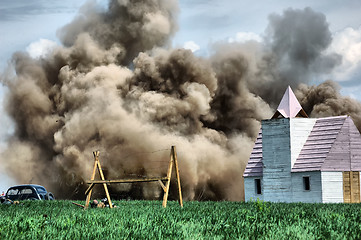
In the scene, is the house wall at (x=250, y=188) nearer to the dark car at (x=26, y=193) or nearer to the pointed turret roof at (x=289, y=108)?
the pointed turret roof at (x=289, y=108)

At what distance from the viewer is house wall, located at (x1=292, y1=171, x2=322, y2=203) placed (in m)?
40.3

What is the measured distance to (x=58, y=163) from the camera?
6506 cm

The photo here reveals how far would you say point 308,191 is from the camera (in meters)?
40.7

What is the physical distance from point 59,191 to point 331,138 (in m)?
34.8

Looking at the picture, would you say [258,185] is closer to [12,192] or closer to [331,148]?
[331,148]

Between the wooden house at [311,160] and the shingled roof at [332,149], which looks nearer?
the wooden house at [311,160]

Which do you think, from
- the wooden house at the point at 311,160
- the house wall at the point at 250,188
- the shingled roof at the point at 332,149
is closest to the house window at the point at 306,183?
the wooden house at the point at 311,160

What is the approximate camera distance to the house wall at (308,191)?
4031 cm

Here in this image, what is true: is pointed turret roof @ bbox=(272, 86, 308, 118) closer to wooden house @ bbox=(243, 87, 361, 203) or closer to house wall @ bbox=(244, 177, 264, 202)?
wooden house @ bbox=(243, 87, 361, 203)

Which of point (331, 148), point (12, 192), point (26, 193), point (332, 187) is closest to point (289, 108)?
point (331, 148)

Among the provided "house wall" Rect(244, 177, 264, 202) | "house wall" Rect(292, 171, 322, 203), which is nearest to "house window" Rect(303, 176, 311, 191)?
"house wall" Rect(292, 171, 322, 203)

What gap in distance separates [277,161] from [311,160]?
2417 mm

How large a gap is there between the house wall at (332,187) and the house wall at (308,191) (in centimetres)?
32

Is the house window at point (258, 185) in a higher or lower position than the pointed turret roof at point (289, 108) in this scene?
lower
